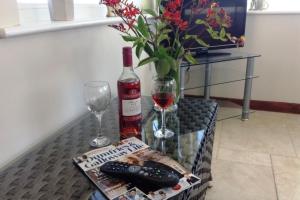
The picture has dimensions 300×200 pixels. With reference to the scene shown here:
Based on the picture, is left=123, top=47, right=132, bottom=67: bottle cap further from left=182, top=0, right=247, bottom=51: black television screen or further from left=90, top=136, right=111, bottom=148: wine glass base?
left=182, top=0, right=247, bottom=51: black television screen

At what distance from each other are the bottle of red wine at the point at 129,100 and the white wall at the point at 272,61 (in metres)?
1.91

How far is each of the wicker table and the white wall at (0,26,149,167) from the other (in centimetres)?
6

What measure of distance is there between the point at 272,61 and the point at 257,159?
1.19 metres

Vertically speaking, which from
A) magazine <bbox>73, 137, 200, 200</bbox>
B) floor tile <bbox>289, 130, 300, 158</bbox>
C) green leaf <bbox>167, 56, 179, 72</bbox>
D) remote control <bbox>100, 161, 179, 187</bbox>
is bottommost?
floor tile <bbox>289, 130, 300, 158</bbox>

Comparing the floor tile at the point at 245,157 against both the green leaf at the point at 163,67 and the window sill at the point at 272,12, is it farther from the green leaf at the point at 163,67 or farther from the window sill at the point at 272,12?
the window sill at the point at 272,12

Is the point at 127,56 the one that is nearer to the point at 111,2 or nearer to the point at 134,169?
the point at 111,2

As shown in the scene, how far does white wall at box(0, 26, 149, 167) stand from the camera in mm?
830

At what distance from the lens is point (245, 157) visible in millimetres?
1971

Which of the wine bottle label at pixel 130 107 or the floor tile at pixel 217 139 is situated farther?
the floor tile at pixel 217 139

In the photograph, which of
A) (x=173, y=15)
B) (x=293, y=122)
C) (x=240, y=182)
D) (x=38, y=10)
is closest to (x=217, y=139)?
(x=240, y=182)

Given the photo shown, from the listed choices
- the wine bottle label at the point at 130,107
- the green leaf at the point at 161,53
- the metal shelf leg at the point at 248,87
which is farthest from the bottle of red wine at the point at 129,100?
the metal shelf leg at the point at 248,87

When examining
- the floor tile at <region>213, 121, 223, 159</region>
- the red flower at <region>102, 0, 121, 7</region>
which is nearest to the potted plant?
the red flower at <region>102, 0, 121, 7</region>

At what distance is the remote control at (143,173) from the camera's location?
0.64 meters

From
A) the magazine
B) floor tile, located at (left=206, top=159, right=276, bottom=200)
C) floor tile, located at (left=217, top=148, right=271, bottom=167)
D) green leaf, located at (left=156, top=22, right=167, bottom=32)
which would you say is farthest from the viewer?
floor tile, located at (left=217, top=148, right=271, bottom=167)
